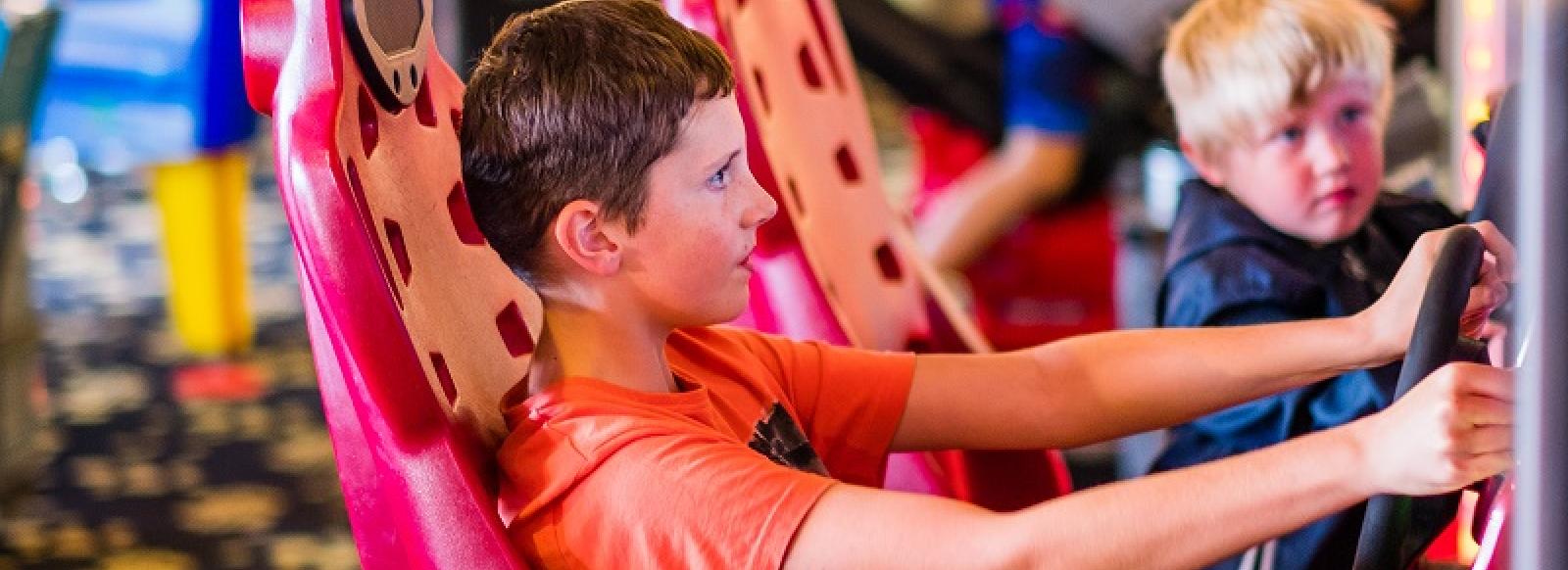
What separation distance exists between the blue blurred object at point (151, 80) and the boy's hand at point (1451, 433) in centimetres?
242

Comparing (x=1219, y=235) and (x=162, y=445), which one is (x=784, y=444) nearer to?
(x=1219, y=235)

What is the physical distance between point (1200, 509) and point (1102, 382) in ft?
1.08

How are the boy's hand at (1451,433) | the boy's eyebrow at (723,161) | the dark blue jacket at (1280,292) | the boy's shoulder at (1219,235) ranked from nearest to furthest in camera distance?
the boy's hand at (1451,433) < the boy's eyebrow at (723,161) < the dark blue jacket at (1280,292) < the boy's shoulder at (1219,235)

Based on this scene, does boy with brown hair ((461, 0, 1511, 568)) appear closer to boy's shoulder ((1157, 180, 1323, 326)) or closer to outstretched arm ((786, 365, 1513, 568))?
outstretched arm ((786, 365, 1513, 568))

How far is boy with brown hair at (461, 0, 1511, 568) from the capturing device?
857 millimetres

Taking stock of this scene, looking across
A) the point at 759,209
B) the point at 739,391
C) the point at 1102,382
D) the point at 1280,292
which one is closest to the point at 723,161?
the point at 759,209

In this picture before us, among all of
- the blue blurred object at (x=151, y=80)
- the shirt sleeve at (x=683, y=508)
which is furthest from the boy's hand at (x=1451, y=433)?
the blue blurred object at (x=151, y=80)

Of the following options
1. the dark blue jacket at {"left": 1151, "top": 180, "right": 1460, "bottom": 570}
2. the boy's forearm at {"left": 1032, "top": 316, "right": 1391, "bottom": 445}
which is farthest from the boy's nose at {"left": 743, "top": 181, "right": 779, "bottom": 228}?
the dark blue jacket at {"left": 1151, "top": 180, "right": 1460, "bottom": 570}

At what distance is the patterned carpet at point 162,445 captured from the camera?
2467mm

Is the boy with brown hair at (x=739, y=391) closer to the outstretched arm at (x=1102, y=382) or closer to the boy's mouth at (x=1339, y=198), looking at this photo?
the outstretched arm at (x=1102, y=382)

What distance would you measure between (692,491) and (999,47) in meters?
2.57

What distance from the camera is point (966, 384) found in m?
1.19

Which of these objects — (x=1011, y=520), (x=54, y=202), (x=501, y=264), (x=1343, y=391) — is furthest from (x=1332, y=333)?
(x=54, y=202)

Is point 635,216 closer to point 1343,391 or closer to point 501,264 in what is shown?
point 501,264
